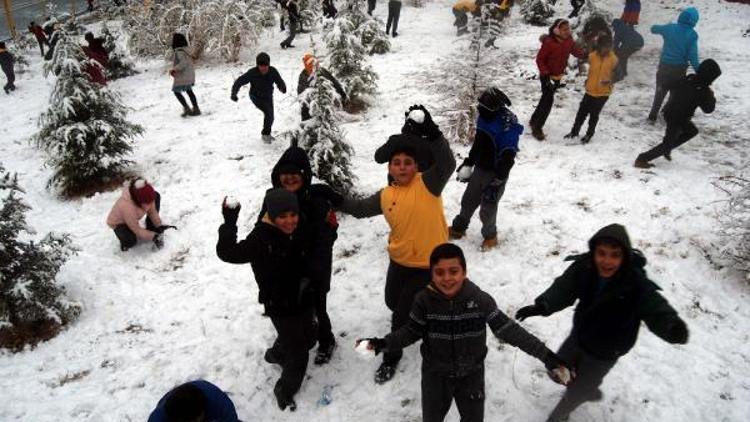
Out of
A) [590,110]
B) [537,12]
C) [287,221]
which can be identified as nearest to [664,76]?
[590,110]

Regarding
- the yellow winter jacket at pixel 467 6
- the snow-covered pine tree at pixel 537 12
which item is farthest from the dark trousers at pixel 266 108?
the snow-covered pine tree at pixel 537 12

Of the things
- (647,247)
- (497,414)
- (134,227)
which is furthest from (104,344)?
(647,247)

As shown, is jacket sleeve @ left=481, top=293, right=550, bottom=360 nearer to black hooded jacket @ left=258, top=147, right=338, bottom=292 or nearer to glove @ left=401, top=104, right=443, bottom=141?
black hooded jacket @ left=258, top=147, right=338, bottom=292

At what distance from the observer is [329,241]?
380 centimetres

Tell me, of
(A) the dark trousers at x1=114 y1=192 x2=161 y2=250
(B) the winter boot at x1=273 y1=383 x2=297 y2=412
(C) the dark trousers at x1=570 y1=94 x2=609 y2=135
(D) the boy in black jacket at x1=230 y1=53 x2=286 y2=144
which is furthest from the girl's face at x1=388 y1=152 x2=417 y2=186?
(D) the boy in black jacket at x1=230 y1=53 x2=286 y2=144

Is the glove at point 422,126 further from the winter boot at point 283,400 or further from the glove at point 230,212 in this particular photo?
the winter boot at point 283,400

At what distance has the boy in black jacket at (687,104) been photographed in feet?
21.6

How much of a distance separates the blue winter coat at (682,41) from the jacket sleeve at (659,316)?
6.81 m

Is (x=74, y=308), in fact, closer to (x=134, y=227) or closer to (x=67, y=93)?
(x=134, y=227)

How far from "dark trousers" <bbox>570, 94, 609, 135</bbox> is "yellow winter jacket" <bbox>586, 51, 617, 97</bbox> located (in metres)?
0.12

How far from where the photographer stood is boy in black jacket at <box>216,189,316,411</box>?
333cm

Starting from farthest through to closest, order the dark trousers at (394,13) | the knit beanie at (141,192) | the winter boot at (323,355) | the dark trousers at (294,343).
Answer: the dark trousers at (394,13)
the knit beanie at (141,192)
the winter boot at (323,355)
the dark trousers at (294,343)

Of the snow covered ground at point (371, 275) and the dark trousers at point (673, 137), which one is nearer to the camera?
the snow covered ground at point (371, 275)

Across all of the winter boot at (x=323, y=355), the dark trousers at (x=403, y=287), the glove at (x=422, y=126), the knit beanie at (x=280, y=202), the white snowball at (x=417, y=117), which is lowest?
the winter boot at (x=323, y=355)
